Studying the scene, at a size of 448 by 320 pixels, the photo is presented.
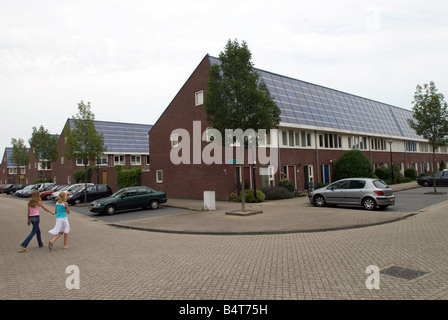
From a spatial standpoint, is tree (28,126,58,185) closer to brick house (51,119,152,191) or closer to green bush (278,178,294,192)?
brick house (51,119,152,191)

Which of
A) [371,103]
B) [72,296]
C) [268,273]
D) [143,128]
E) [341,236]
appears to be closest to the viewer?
[72,296]

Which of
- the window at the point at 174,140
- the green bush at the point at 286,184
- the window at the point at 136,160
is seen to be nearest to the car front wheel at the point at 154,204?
the window at the point at 174,140

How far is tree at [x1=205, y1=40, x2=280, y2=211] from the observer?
13.9 m

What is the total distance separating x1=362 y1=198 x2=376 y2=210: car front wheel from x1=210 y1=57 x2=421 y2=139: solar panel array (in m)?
10.6

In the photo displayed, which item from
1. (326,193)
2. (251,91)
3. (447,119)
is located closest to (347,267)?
(251,91)

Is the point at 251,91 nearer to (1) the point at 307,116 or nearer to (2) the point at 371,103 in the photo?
(1) the point at 307,116

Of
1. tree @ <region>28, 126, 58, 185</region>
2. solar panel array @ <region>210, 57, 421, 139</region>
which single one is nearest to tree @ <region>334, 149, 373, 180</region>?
solar panel array @ <region>210, 57, 421, 139</region>

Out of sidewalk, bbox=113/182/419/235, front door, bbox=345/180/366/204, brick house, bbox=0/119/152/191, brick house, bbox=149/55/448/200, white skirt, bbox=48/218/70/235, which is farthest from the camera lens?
brick house, bbox=0/119/152/191

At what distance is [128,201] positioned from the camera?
1780 centimetres

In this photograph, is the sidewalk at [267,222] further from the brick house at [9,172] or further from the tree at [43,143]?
the brick house at [9,172]

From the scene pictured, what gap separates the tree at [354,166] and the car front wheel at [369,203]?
11700 millimetres

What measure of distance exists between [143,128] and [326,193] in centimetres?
4017

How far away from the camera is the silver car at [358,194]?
47.8 ft

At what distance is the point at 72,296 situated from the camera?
4977 mm
